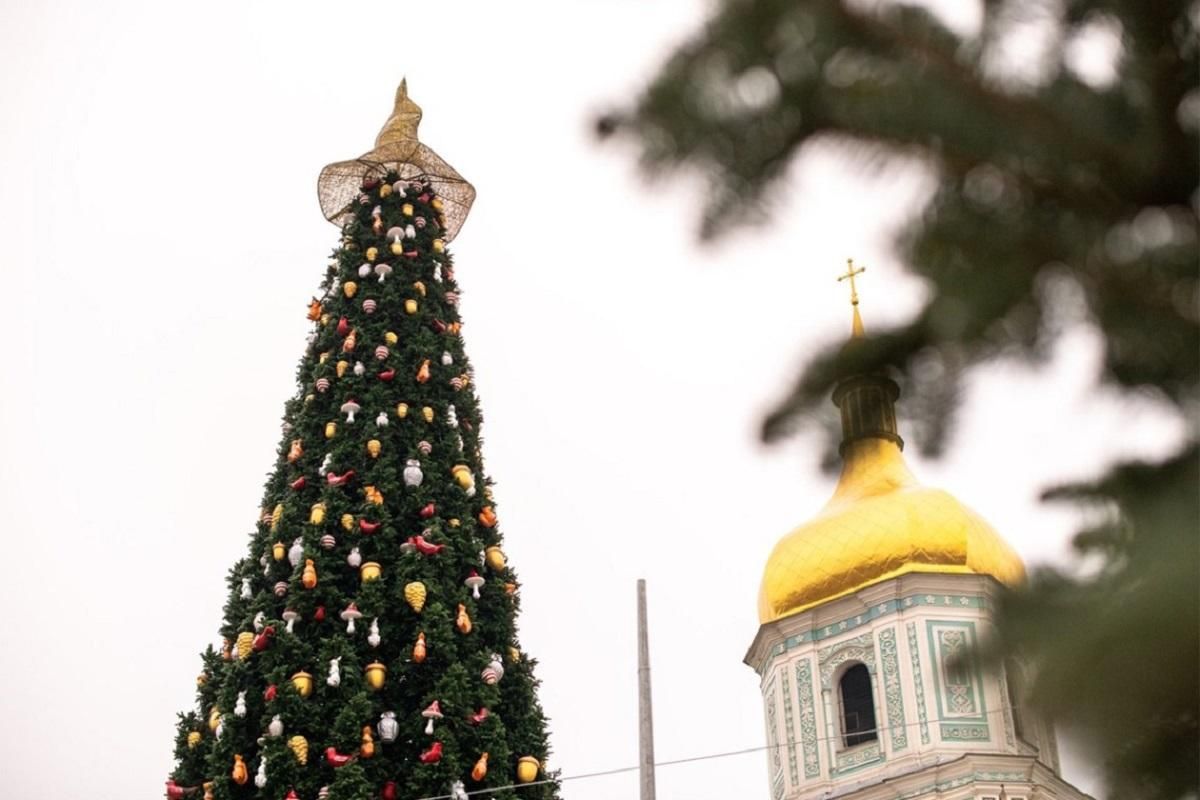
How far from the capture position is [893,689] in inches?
1001

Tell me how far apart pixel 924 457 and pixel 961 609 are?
78.8ft

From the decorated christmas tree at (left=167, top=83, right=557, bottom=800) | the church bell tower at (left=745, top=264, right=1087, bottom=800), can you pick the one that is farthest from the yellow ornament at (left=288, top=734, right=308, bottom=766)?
the church bell tower at (left=745, top=264, right=1087, bottom=800)

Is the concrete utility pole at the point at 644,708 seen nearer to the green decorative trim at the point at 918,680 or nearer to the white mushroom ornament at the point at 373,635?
the white mushroom ornament at the point at 373,635

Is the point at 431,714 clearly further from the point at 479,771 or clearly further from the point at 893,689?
the point at 893,689

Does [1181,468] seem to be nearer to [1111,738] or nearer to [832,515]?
[1111,738]

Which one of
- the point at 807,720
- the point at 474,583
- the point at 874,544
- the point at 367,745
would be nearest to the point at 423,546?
the point at 474,583

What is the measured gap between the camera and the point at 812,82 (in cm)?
213

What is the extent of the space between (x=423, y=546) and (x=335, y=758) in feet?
5.69

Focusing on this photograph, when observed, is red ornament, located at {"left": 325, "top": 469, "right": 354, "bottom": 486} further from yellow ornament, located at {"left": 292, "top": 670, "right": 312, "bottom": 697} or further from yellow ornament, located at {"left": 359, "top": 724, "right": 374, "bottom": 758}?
yellow ornament, located at {"left": 359, "top": 724, "right": 374, "bottom": 758}

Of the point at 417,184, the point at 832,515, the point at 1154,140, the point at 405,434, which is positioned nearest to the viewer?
the point at 1154,140

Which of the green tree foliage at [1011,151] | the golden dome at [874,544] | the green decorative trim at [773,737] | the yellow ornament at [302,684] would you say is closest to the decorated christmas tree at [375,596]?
the yellow ornament at [302,684]

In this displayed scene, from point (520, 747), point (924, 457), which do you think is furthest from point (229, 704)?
point (924, 457)

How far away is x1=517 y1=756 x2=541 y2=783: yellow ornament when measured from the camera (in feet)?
35.5

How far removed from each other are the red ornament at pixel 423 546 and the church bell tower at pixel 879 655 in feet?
45.0
